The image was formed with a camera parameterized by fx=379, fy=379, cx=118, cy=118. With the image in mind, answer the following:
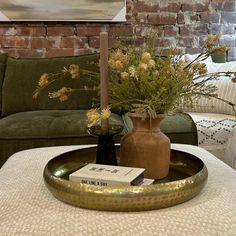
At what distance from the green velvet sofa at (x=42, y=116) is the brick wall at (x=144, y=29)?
54cm

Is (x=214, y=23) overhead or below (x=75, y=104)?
overhead


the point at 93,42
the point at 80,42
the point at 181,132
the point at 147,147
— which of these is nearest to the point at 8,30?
the point at 80,42

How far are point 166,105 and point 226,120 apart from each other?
3.92 ft

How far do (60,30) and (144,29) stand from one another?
704 millimetres

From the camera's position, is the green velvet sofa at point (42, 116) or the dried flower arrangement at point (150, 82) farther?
the green velvet sofa at point (42, 116)

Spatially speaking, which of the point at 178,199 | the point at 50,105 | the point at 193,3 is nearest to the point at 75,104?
the point at 50,105

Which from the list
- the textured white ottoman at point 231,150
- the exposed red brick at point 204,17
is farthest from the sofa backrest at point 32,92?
the exposed red brick at point 204,17

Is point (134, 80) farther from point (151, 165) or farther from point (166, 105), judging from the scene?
point (151, 165)

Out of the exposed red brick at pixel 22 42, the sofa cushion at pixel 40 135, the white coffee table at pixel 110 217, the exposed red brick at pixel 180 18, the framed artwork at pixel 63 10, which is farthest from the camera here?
the exposed red brick at pixel 180 18

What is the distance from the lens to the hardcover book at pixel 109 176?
924 millimetres

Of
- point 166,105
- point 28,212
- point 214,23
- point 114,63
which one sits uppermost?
point 214,23

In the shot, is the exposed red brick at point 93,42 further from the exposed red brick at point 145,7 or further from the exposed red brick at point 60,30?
the exposed red brick at point 145,7

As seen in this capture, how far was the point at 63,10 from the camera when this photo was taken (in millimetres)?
3033

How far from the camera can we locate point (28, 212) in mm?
896
